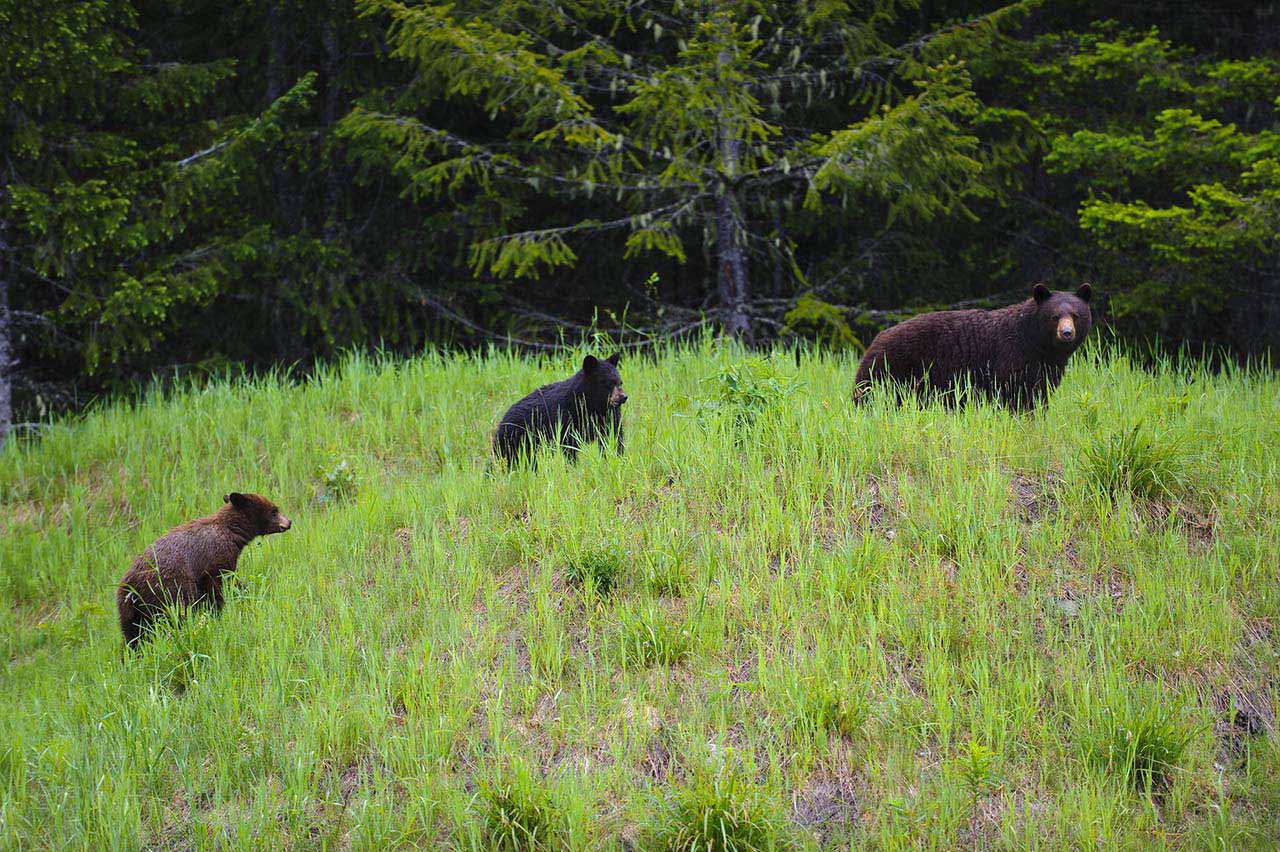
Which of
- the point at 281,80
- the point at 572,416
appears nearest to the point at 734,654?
the point at 572,416

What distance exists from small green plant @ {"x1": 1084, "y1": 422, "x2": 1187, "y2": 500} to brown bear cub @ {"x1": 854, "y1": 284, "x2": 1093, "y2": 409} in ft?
4.00

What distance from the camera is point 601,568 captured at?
19.4ft

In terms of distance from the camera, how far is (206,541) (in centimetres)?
611

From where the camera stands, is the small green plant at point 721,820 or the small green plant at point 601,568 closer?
the small green plant at point 721,820

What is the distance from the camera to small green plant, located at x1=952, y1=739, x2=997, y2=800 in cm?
427

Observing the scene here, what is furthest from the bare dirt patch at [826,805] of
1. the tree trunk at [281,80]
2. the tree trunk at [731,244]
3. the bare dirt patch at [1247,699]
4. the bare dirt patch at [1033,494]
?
the tree trunk at [281,80]

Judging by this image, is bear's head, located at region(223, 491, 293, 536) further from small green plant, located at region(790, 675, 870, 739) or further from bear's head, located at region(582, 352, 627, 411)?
small green plant, located at region(790, 675, 870, 739)

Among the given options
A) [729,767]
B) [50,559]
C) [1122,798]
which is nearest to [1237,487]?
[1122,798]

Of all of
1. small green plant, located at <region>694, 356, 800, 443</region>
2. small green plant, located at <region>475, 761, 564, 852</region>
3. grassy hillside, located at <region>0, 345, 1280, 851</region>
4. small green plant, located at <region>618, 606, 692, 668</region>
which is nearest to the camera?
small green plant, located at <region>475, 761, 564, 852</region>

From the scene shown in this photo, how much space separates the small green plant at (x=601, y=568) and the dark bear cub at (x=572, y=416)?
59.8 inches

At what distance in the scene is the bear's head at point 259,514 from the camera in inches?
247

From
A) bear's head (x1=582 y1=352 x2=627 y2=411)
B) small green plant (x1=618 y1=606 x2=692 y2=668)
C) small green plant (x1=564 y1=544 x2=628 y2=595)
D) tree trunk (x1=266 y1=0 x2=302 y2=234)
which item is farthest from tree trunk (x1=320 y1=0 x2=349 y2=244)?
small green plant (x1=618 y1=606 x2=692 y2=668)

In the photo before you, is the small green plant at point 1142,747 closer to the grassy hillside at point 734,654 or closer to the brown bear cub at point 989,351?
the grassy hillside at point 734,654

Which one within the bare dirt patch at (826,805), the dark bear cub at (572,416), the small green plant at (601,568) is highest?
the dark bear cub at (572,416)
